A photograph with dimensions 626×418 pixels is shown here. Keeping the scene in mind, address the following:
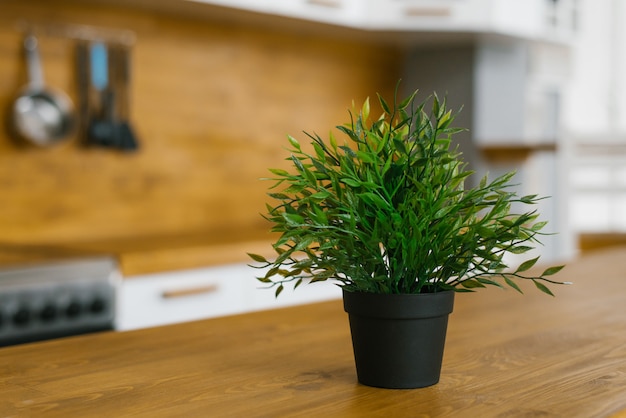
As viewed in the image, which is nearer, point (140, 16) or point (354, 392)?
point (354, 392)

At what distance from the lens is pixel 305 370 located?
3.75ft

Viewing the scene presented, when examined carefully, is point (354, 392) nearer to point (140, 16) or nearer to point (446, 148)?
point (446, 148)

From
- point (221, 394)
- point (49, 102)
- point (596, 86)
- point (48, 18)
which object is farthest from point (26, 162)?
point (596, 86)

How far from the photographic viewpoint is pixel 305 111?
3.94 m

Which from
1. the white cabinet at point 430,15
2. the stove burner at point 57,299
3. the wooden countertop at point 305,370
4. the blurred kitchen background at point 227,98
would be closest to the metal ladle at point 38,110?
the blurred kitchen background at point 227,98

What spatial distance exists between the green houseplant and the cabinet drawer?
1670 millimetres

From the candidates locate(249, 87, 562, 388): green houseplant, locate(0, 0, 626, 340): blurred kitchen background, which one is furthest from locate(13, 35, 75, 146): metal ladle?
locate(249, 87, 562, 388): green houseplant

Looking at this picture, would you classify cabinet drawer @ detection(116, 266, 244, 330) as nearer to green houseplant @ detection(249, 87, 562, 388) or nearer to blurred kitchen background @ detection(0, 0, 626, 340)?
blurred kitchen background @ detection(0, 0, 626, 340)

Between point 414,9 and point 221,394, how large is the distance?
285 cm

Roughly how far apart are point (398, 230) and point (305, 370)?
0.26m

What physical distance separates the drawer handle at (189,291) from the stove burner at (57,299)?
7.2 inches

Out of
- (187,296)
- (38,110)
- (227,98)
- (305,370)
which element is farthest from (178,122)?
(305,370)

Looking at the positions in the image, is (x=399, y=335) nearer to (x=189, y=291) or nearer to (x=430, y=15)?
(x=189, y=291)

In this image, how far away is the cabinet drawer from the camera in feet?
8.73
